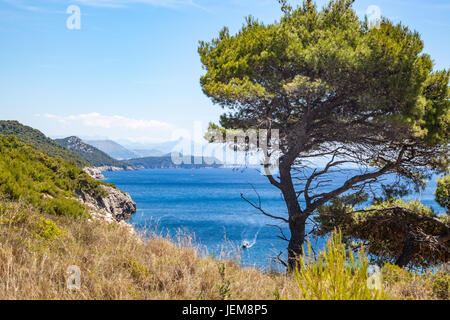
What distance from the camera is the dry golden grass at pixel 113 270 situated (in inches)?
119

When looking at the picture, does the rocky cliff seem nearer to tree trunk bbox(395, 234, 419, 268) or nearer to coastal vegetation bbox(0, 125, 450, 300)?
coastal vegetation bbox(0, 125, 450, 300)

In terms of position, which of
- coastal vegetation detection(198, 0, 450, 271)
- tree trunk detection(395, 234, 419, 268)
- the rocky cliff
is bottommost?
the rocky cliff

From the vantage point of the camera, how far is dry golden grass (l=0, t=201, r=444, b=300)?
3012 millimetres

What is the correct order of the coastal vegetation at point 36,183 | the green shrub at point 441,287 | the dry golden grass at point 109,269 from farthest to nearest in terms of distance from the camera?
the coastal vegetation at point 36,183 → the green shrub at point 441,287 → the dry golden grass at point 109,269

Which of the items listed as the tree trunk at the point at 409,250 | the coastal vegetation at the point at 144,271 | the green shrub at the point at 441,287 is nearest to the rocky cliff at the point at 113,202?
the coastal vegetation at the point at 144,271

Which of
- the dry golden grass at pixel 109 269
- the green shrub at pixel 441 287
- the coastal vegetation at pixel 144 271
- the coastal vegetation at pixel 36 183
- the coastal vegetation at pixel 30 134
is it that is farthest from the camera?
the coastal vegetation at pixel 30 134

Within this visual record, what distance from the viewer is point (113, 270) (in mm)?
3414

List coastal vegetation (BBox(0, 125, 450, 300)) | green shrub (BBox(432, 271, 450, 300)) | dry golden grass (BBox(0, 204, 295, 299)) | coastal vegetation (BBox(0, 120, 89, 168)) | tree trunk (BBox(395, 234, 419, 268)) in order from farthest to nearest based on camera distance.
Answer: coastal vegetation (BBox(0, 120, 89, 168)) → tree trunk (BBox(395, 234, 419, 268)) → green shrub (BBox(432, 271, 450, 300)) → dry golden grass (BBox(0, 204, 295, 299)) → coastal vegetation (BBox(0, 125, 450, 300))

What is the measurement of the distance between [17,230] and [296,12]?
23.1 feet

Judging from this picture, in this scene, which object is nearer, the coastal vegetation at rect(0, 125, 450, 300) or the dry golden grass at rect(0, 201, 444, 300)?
the coastal vegetation at rect(0, 125, 450, 300)

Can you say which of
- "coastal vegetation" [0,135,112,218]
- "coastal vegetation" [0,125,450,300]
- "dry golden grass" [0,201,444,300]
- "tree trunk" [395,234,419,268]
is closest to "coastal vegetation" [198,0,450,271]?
"tree trunk" [395,234,419,268]

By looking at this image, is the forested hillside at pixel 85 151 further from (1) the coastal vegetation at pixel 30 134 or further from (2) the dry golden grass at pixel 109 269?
(2) the dry golden grass at pixel 109 269
